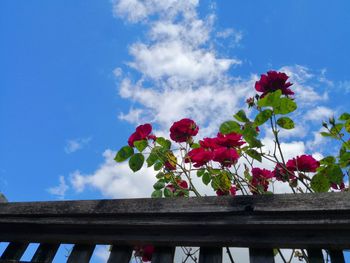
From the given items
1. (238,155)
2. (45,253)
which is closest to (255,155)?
(238,155)

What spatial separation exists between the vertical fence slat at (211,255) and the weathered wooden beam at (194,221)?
3cm

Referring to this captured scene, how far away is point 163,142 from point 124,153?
13.0 inches

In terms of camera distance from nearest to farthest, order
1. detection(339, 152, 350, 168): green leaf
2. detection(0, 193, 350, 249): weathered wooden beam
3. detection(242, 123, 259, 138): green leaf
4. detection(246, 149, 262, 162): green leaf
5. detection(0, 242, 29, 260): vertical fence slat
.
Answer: detection(0, 193, 350, 249): weathered wooden beam < detection(0, 242, 29, 260): vertical fence slat < detection(339, 152, 350, 168): green leaf < detection(242, 123, 259, 138): green leaf < detection(246, 149, 262, 162): green leaf

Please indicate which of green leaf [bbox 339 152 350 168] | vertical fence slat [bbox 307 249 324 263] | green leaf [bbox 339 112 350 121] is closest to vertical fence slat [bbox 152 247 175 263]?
vertical fence slat [bbox 307 249 324 263]

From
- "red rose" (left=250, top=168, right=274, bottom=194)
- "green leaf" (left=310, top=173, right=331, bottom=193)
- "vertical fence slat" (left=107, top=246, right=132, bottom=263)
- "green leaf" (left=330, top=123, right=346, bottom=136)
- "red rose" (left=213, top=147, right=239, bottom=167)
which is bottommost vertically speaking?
"vertical fence slat" (left=107, top=246, right=132, bottom=263)

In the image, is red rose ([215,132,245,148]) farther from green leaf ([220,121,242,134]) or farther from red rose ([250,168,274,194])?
red rose ([250,168,274,194])

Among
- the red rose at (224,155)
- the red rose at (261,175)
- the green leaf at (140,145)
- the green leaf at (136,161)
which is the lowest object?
the green leaf at (136,161)

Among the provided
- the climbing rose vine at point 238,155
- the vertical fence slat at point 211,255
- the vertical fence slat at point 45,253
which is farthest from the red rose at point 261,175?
the vertical fence slat at point 45,253

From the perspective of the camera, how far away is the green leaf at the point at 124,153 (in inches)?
65.8

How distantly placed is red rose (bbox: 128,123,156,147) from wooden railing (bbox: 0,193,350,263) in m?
0.56

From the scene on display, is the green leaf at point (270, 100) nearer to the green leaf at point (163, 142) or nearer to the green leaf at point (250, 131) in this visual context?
the green leaf at point (250, 131)

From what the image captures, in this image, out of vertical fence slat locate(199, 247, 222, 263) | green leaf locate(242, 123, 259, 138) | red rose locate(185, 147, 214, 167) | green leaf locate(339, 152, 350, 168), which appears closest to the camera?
vertical fence slat locate(199, 247, 222, 263)

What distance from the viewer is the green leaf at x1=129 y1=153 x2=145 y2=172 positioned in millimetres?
1694

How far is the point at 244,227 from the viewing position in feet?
3.30
